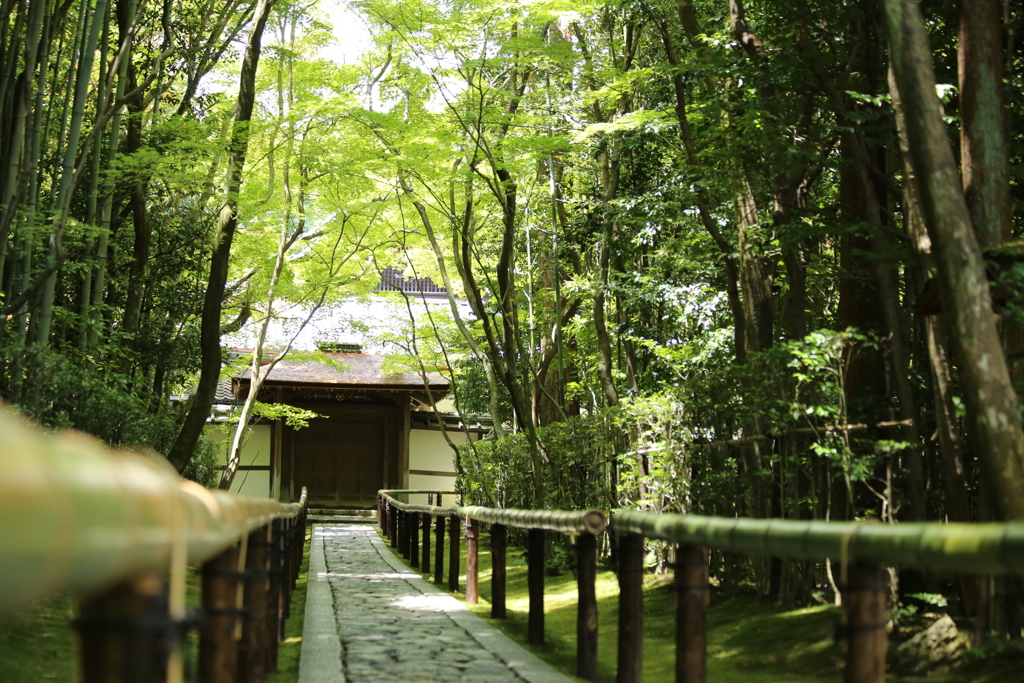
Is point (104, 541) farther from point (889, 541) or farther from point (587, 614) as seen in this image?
point (587, 614)

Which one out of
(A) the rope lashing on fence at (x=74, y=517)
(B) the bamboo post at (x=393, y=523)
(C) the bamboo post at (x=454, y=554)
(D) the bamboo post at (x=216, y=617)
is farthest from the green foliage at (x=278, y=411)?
(A) the rope lashing on fence at (x=74, y=517)

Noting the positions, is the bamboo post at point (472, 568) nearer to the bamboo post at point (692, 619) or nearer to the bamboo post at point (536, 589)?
the bamboo post at point (536, 589)

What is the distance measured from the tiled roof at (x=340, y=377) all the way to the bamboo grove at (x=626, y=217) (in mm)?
5220

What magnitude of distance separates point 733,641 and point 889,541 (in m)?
4.55

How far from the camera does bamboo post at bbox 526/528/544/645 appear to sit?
20.6 feet

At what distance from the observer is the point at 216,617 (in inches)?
108

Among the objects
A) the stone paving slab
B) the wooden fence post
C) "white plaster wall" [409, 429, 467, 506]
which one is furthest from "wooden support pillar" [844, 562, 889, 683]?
"white plaster wall" [409, 429, 467, 506]

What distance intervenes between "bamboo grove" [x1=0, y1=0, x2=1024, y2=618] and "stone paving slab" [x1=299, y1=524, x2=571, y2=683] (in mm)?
2224

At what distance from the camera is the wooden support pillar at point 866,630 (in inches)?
96.8

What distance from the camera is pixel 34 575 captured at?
4.01ft

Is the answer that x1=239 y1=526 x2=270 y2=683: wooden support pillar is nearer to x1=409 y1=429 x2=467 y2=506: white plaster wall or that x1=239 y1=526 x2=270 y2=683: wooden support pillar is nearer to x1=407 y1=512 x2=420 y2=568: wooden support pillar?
x1=407 y1=512 x2=420 y2=568: wooden support pillar

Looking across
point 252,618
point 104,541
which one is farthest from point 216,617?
point 104,541

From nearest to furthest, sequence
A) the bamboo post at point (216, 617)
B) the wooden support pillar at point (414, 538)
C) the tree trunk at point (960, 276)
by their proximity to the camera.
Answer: the bamboo post at point (216, 617)
the tree trunk at point (960, 276)
the wooden support pillar at point (414, 538)

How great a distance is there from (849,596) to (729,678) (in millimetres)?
3262
